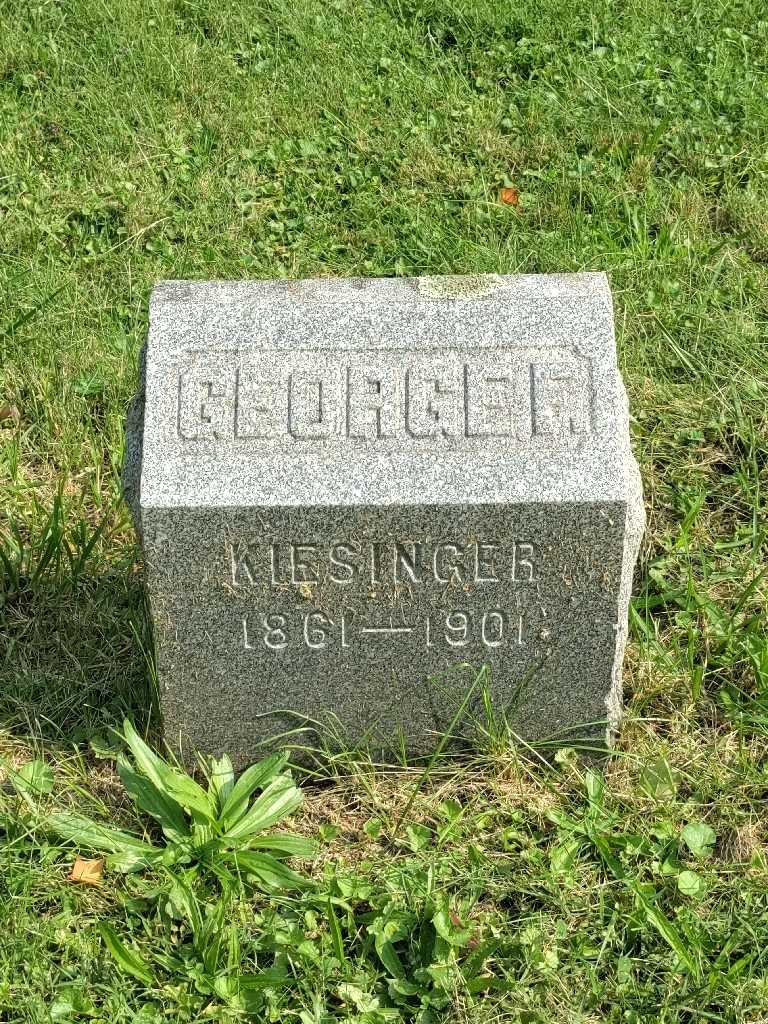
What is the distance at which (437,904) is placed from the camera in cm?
254

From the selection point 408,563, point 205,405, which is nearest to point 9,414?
point 205,405

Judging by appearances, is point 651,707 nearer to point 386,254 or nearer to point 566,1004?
point 566,1004

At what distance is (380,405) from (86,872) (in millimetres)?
1200

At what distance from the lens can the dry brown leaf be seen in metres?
4.61

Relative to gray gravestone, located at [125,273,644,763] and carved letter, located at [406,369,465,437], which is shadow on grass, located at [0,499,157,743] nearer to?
gray gravestone, located at [125,273,644,763]

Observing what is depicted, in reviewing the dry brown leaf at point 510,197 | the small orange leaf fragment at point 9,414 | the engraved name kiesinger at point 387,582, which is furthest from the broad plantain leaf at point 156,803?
the dry brown leaf at point 510,197

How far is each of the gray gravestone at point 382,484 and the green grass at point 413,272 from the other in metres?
0.31

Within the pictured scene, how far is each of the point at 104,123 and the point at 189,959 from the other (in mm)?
3444

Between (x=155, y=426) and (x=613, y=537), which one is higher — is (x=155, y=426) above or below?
above

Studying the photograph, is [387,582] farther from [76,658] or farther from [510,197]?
[510,197]

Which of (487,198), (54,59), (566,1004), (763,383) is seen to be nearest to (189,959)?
(566,1004)

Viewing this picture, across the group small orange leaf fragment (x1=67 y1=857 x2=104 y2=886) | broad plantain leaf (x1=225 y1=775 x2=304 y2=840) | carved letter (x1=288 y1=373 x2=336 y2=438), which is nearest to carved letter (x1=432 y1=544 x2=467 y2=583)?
carved letter (x1=288 y1=373 x2=336 y2=438)

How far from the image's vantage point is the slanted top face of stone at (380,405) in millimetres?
2559

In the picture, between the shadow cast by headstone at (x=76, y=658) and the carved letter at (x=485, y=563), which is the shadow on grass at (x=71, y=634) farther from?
the carved letter at (x=485, y=563)
